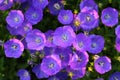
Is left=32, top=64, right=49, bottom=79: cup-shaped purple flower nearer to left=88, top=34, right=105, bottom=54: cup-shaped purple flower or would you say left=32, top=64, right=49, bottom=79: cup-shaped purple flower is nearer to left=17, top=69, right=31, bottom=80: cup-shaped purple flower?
left=17, top=69, right=31, bottom=80: cup-shaped purple flower

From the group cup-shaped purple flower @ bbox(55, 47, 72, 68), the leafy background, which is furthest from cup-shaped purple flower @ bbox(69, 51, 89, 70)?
the leafy background

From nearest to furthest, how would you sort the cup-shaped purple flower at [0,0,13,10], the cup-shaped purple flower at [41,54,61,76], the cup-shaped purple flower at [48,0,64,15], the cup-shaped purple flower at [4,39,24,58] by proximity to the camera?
the cup-shaped purple flower at [41,54,61,76] → the cup-shaped purple flower at [4,39,24,58] → the cup-shaped purple flower at [0,0,13,10] → the cup-shaped purple flower at [48,0,64,15]

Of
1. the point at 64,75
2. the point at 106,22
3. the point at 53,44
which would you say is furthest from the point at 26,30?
the point at 106,22

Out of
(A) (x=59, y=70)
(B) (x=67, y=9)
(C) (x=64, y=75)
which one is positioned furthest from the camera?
(B) (x=67, y=9)

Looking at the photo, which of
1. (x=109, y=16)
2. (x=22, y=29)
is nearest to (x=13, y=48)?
(x=22, y=29)

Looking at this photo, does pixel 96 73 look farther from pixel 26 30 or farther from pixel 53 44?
pixel 26 30

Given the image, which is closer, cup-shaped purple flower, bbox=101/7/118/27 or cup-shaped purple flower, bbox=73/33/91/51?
cup-shaped purple flower, bbox=73/33/91/51
